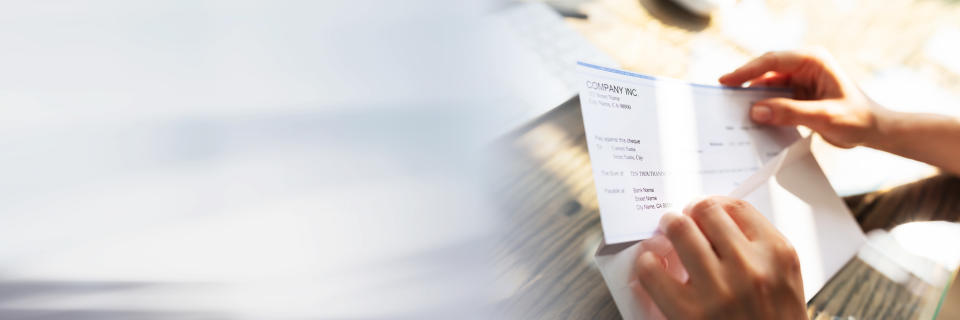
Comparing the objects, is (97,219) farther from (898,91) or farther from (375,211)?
(898,91)

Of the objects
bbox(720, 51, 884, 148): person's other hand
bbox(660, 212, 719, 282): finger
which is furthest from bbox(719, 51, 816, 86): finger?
bbox(660, 212, 719, 282): finger

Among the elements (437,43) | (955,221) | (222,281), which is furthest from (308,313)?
(955,221)

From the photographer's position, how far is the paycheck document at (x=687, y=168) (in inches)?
14.4

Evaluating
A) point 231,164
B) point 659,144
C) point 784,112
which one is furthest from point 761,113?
point 231,164

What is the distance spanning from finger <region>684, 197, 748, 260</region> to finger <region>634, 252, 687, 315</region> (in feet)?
0.13

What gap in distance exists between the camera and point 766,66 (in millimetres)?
507

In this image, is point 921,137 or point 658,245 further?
point 921,137

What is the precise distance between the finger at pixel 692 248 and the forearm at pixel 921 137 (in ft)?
1.01

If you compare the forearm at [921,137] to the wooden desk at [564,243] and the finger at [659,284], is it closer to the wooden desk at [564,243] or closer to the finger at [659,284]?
the wooden desk at [564,243]

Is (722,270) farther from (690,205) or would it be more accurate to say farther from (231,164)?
(231,164)

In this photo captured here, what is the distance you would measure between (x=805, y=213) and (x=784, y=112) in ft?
0.30

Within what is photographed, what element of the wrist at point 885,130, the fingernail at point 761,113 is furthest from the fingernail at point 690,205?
the wrist at point 885,130

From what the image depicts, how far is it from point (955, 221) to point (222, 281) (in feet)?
2.22

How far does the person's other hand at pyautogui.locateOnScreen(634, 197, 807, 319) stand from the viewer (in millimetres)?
339
